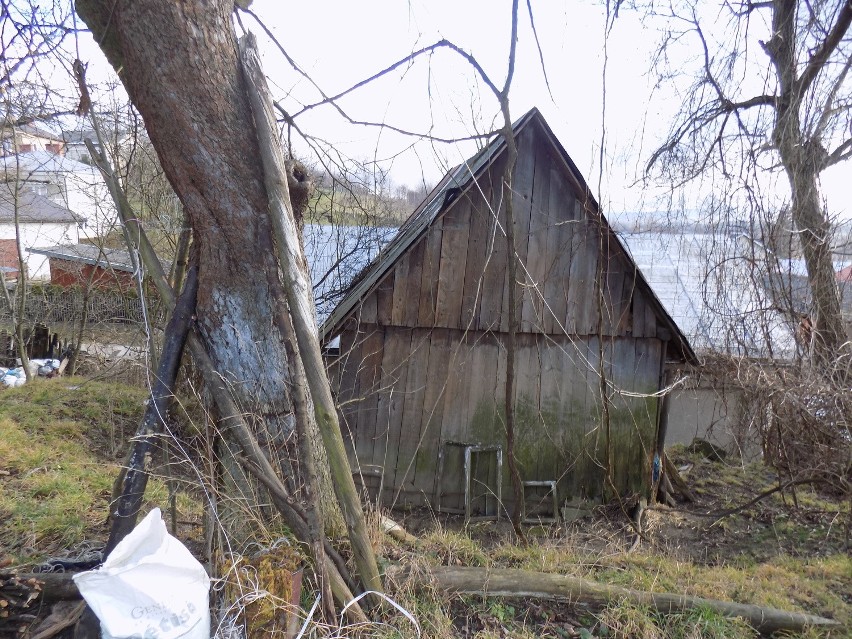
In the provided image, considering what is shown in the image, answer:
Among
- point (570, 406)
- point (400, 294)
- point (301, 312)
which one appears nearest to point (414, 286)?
point (400, 294)

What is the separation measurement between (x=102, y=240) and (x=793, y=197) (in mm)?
11319

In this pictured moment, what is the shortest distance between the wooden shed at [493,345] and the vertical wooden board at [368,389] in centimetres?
1

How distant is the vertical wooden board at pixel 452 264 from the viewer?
7.32 metres

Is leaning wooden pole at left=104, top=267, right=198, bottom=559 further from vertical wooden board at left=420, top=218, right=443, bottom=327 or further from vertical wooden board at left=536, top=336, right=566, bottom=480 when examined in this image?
vertical wooden board at left=536, top=336, right=566, bottom=480

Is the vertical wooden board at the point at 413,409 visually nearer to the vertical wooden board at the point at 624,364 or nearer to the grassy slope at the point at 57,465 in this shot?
the vertical wooden board at the point at 624,364

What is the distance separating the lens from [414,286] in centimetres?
732

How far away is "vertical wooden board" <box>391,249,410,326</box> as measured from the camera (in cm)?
726

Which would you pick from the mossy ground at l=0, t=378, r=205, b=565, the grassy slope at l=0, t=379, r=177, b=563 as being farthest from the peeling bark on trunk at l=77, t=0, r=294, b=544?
the grassy slope at l=0, t=379, r=177, b=563

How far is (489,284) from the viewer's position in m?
7.49

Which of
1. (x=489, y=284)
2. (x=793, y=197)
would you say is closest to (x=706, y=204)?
(x=793, y=197)

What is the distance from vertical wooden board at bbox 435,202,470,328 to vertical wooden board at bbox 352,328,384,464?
87 cm

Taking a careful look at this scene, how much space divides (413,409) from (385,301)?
61.6 inches

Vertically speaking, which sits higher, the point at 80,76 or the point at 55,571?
the point at 80,76

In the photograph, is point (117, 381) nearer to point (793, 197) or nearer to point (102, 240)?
point (102, 240)
